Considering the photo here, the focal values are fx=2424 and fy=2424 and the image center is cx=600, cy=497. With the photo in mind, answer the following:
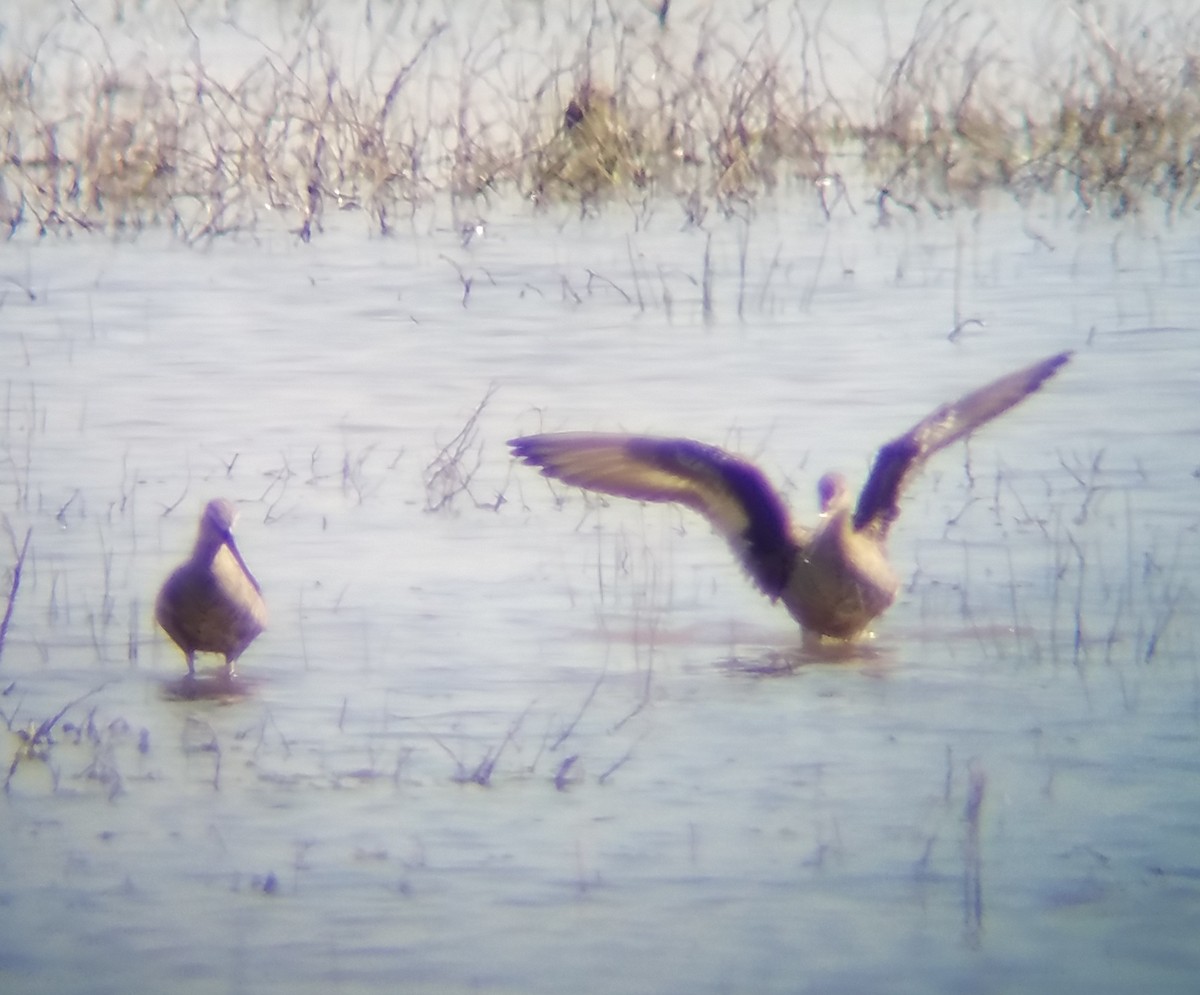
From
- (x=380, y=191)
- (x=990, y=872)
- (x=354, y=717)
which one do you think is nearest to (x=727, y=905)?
(x=990, y=872)

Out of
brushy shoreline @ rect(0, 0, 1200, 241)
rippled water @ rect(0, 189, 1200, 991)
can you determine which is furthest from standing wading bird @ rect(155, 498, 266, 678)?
brushy shoreline @ rect(0, 0, 1200, 241)

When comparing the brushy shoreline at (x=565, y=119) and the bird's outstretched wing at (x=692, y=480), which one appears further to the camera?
the brushy shoreline at (x=565, y=119)

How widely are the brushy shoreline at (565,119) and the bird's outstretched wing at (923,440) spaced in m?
5.07

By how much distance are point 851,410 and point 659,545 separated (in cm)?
181

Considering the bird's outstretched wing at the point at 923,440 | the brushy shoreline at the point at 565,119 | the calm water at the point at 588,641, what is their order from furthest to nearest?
the brushy shoreline at the point at 565,119, the bird's outstretched wing at the point at 923,440, the calm water at the point at 588,641

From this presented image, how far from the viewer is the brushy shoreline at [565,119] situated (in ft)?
38.9

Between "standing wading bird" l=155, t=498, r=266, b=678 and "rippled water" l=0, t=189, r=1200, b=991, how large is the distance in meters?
0.13

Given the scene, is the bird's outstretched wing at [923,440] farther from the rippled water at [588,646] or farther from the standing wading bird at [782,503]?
the rippled water at [588,646]

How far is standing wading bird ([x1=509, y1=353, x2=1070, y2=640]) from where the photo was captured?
635 cm

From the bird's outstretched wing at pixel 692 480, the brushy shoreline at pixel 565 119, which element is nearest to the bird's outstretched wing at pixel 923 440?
the bird's outstretched wing at pixel 692 480

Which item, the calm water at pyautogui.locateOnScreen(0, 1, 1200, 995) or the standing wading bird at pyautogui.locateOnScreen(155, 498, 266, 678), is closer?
the calm water at pyautogui.locateOnScreen(0, 1, 1200, 995)

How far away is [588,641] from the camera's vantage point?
20.9 feet

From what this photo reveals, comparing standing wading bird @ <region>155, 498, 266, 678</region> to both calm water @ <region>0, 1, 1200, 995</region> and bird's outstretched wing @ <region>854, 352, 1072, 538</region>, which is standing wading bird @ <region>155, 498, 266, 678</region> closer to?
calm water @ <region>0, 1, 1200, 995</region>

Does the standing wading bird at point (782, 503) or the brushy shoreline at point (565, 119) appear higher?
the brushy shoreline at point (565, 119)
